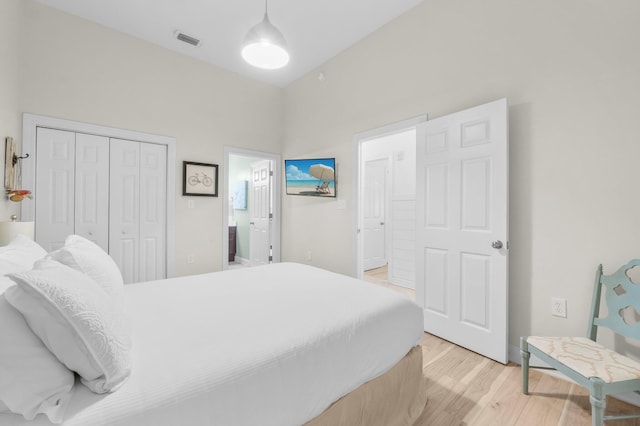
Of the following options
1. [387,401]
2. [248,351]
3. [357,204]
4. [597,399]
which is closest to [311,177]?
[357,204]

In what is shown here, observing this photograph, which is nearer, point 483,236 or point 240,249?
point 483,236

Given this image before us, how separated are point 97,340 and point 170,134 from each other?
3328mm

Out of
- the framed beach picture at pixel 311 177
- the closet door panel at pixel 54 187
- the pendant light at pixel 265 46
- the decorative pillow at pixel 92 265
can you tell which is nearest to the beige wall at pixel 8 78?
the closet door panel at pixel 54 187

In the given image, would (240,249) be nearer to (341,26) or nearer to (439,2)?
(341,26)

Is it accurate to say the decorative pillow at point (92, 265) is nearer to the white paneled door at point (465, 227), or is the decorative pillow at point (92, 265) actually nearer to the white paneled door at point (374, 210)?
the white paneled door at point (465, 227)

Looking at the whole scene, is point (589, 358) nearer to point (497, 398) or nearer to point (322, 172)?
point (497, 398)

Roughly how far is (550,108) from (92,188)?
4389 millimetres

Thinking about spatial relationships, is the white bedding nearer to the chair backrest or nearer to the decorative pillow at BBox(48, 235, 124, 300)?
the decorative pillow at BBox(48, 235, 124, 300)

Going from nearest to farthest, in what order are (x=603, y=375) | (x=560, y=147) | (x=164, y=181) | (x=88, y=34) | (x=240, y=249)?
(x=603, y=375)
(x=560, y=147)
(x=88, y=34)
(x=164, y=181)
(x=240, y=249)

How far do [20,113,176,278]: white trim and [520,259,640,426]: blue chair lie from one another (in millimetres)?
3743

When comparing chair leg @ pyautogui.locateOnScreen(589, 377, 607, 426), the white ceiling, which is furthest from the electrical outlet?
the white ceiling

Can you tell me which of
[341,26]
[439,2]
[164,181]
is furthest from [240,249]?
[439,2]

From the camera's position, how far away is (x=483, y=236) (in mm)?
2229

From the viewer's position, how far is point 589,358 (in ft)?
4.90
